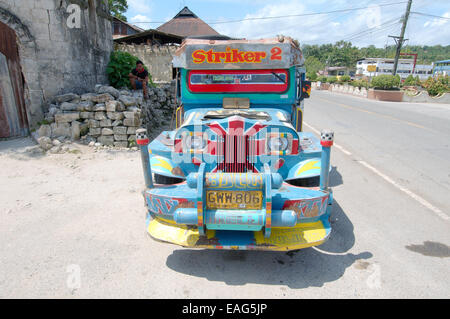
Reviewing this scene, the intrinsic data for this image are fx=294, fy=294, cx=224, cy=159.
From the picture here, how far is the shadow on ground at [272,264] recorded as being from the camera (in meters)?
3.01

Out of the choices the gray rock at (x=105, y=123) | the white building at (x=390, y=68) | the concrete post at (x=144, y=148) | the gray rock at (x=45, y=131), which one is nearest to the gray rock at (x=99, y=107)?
the gray rock at (x=105, y=123)

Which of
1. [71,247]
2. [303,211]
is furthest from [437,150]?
[71,247]

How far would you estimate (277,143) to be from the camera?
11.3 ft

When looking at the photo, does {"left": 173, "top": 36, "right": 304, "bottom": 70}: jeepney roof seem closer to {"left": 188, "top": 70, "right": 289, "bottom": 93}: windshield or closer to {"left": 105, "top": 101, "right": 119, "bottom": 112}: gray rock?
{"left": 188, "top": 70, "right": 289, "bottom": 93}: windshield

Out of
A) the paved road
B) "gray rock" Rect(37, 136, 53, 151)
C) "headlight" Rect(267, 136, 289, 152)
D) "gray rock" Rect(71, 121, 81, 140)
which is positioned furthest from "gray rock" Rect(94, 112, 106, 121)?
"headlight" Rect(267, 136, 289, 152)

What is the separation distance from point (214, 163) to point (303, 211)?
3.78 ft

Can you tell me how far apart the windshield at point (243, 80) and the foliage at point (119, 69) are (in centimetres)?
696

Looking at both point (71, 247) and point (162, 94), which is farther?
point (162, 94)

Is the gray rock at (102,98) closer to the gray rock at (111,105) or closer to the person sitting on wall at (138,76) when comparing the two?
the gray rock at (111,105)

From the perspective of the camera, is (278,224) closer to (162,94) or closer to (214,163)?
(214,163)

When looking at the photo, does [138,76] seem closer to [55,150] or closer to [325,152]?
[55,150]

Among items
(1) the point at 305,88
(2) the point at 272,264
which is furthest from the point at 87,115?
(2) the point at 272,264

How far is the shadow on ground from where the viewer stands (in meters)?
3.01

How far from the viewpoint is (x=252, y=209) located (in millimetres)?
2768
